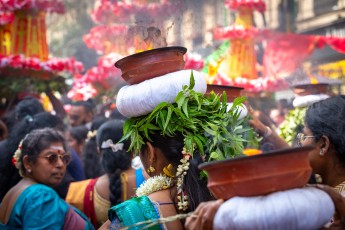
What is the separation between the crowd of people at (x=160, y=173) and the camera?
211 cm

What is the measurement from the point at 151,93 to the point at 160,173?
0.45 metres

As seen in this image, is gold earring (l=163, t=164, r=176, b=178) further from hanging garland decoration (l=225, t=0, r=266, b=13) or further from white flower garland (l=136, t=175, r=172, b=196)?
hanging garland decoration (l=225, t=0, r=266, b=13)

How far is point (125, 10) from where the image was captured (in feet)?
27.8

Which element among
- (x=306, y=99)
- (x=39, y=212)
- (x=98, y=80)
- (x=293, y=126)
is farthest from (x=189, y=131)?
(x=98, y=80)

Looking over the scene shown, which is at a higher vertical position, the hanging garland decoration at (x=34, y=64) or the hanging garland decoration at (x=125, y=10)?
the hanging garland decoration at (x=125, y=10)

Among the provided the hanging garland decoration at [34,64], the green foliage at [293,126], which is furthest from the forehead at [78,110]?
the green foliage at [293,126]

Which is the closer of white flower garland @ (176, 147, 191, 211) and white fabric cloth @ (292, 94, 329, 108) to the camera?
white flower garland @ (176, 147, 191, 211)

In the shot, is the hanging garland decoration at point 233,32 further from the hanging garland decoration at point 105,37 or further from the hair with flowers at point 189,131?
the hair with flowers at point 189,131

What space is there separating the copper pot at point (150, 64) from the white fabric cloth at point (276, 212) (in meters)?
1.11

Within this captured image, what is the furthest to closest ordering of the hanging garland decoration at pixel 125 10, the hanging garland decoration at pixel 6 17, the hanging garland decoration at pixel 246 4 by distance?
the hanging garland decoration at pixel 246 4 → the hanging garland decoration at pixel 6 17 → the hanging garland decoration at pixel 125 10

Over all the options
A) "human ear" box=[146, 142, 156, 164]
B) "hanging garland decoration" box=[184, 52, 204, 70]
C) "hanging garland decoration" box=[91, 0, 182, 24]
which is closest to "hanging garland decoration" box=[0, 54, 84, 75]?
"hanging garland decoration" box=[91, 0, 182, 24]

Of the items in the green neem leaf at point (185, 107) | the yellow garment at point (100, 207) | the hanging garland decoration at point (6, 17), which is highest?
the hanging garland decoration at point (6, 17)

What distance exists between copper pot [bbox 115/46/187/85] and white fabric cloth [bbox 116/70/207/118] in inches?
1.6

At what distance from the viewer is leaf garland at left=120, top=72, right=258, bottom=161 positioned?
284 cm
